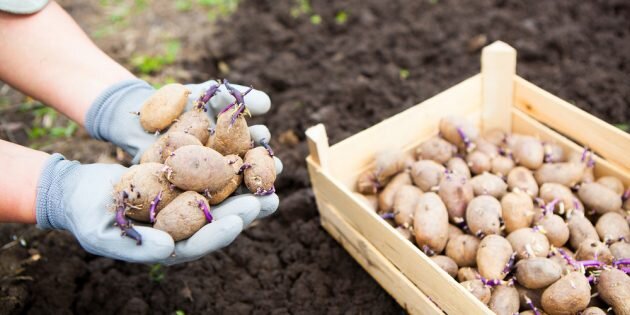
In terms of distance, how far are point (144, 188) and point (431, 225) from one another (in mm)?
1286

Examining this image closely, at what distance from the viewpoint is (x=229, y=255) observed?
296 centimetres

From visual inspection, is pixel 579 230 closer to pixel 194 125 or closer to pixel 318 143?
pixel 318 143

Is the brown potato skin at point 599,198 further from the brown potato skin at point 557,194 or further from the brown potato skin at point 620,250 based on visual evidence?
the brown potato skin at point 620,250

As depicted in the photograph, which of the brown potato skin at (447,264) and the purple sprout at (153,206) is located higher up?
the purple sprout at (153,206)

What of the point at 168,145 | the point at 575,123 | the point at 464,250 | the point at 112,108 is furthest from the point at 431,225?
the point at 112,108

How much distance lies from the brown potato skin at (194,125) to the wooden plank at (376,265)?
2.68 feet

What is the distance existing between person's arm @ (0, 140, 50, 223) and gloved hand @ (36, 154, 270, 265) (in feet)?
0.15

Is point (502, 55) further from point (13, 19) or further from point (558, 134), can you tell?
point (13, 19)

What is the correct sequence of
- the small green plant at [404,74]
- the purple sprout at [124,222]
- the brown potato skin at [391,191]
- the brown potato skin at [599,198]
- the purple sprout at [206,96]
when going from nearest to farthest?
1. the purple sprout at [124,222]
2. the purple sprout at [206,96]
3. the brown potato skin at [599,198]
4. the brown potato skin at [391,191]
5. the small green plant at [404,74]

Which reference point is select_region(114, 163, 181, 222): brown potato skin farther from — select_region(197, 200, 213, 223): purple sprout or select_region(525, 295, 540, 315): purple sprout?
select_region(525, 295, 540, 315): purple sprout

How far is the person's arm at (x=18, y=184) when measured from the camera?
211 centimetres

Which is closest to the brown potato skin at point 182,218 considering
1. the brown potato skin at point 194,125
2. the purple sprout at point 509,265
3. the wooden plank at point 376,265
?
the brown potato skin at point 194,125

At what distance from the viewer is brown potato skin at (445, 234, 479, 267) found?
2.43 metres

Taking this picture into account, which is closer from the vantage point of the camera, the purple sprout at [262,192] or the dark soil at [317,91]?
the purple sprout at [262,192]
